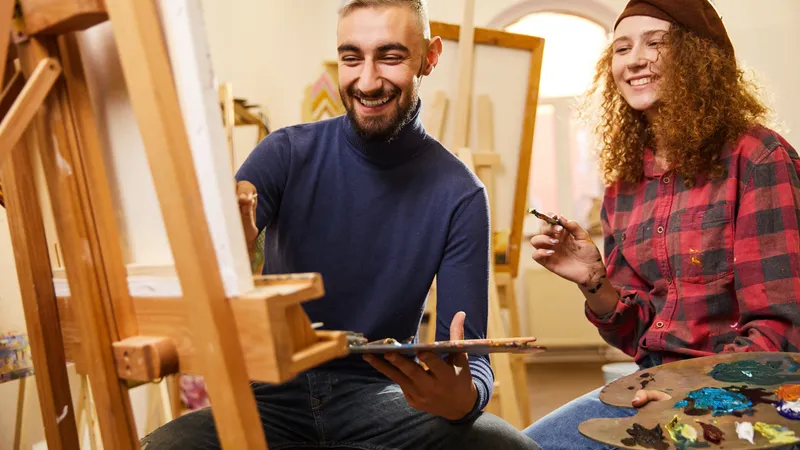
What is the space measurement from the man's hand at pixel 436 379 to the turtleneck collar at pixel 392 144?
0.45 meters

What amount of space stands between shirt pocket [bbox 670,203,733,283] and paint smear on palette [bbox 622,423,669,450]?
0.51 metres

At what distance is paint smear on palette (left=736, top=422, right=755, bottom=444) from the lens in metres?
0.97

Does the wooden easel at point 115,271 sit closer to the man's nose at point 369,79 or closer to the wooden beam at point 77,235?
the wooden beam at point 77,235

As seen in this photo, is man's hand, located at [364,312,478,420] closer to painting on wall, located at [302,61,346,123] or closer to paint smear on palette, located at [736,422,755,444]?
paint smear on palette, located at [736,422,755,444]

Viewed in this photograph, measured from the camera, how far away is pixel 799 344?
1304mm

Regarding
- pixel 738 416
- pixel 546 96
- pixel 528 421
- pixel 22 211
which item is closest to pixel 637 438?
pixel 738 416

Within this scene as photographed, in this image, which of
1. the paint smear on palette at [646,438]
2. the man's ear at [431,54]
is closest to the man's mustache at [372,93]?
the man's ear at [431,54]

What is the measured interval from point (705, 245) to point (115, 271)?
44.4 inches

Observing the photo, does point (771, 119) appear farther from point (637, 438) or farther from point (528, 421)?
point (528, 421)

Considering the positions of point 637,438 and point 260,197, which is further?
point 260,197

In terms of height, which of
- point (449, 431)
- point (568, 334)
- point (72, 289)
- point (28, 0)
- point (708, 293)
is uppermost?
point (28, 0)

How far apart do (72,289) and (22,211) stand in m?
0.17

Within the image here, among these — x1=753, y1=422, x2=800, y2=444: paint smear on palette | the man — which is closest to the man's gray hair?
the man

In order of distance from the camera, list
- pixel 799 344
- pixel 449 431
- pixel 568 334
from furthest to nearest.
Result: pixel 568 334, pixel 799 344, pixel 449 431
